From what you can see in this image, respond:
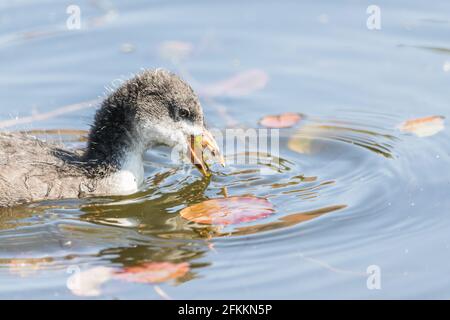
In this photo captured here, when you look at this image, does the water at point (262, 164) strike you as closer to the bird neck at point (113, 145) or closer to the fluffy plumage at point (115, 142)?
the fluffy plumage at point (115, 142)

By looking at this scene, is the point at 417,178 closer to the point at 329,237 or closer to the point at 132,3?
the point at 329,237

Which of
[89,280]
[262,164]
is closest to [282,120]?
[262,164]

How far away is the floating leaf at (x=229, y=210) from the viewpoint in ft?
27.4

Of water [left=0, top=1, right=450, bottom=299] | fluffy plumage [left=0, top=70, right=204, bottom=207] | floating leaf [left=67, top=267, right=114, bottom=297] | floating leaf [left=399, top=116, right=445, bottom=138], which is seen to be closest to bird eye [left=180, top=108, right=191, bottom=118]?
fluffy plumage [left=0, top=70, right=204, bottom=207]

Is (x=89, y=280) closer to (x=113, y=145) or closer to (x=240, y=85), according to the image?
(x=113, y=145)

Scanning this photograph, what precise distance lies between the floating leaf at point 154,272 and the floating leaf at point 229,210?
88 cm

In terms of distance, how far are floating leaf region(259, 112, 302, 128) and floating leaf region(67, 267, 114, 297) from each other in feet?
11.7

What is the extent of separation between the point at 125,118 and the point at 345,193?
86.3 inches

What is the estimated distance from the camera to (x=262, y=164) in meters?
9.76

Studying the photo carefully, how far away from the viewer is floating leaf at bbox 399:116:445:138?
1005 cm

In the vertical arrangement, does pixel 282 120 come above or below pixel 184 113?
above

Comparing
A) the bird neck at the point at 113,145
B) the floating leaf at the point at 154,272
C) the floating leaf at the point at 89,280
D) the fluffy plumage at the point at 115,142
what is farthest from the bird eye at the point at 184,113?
the floating leaf at the point at 89,280

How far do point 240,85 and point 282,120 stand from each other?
103 centimetres
